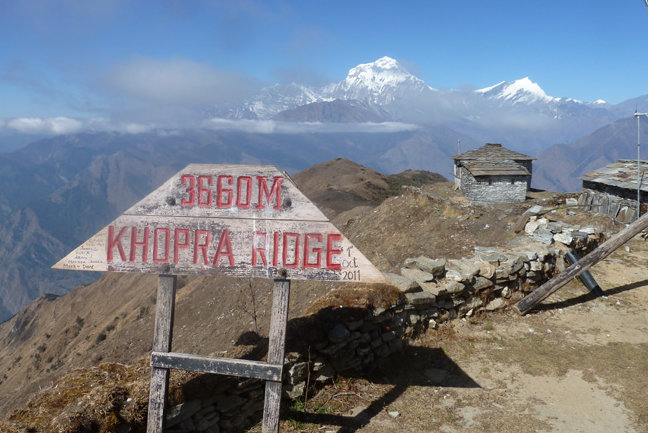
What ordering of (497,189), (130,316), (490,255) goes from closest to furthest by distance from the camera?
(490,255) < (497,189) < (130,316)

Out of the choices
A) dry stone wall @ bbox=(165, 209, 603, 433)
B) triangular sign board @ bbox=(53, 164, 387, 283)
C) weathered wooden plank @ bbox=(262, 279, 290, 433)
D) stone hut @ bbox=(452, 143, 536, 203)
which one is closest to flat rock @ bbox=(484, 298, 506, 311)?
dry stone wall @ bbox=(165, 209, 603, 433)

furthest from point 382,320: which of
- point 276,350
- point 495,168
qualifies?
point 495,168

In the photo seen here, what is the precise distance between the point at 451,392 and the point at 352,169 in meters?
77.7

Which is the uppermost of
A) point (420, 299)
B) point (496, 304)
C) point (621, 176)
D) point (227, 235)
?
point (621, 176)

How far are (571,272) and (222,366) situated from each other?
747cm

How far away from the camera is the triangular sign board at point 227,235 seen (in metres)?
4.24

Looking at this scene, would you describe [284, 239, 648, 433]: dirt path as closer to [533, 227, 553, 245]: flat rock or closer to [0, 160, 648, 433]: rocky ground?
[0, 160, 648, 433]: rocky ground

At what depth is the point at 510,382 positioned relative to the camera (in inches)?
243

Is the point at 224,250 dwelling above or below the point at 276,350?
above

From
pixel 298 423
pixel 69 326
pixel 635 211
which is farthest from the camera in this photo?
pixel 69 326

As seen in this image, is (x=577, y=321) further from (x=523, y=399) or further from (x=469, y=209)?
(x=469, y=209)

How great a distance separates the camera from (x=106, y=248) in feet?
14.3

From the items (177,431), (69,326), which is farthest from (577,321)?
(69,326)

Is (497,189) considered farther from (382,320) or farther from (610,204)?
(382,320)
